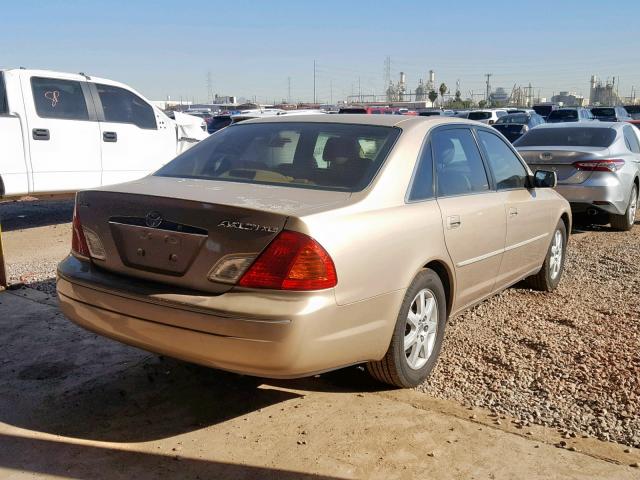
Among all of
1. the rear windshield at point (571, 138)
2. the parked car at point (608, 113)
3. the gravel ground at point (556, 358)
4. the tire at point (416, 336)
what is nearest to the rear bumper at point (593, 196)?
the rear windshield at point (571, 138)

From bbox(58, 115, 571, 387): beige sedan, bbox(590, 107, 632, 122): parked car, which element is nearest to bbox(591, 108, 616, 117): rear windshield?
bbox(590, 107, 632, 122): parked car

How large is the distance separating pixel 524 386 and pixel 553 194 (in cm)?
251

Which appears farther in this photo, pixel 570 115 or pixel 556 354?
pixel 570 115

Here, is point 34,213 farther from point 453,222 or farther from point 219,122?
point 453,222

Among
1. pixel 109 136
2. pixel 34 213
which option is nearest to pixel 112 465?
pixel 109 136

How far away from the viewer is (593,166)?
8680 millimetres

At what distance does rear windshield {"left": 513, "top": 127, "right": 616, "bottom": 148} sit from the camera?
9312mm

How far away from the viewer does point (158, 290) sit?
326cm

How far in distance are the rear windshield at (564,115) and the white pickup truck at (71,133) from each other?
21383 mm

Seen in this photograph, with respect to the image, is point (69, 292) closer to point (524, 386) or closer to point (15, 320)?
point (15, 320)

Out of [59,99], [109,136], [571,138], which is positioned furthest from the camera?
[571,138]

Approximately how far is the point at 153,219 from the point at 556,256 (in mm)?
4106

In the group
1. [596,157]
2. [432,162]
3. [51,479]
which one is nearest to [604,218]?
[596,157]

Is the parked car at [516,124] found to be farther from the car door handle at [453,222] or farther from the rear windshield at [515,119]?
the car door handle at [453,222]
